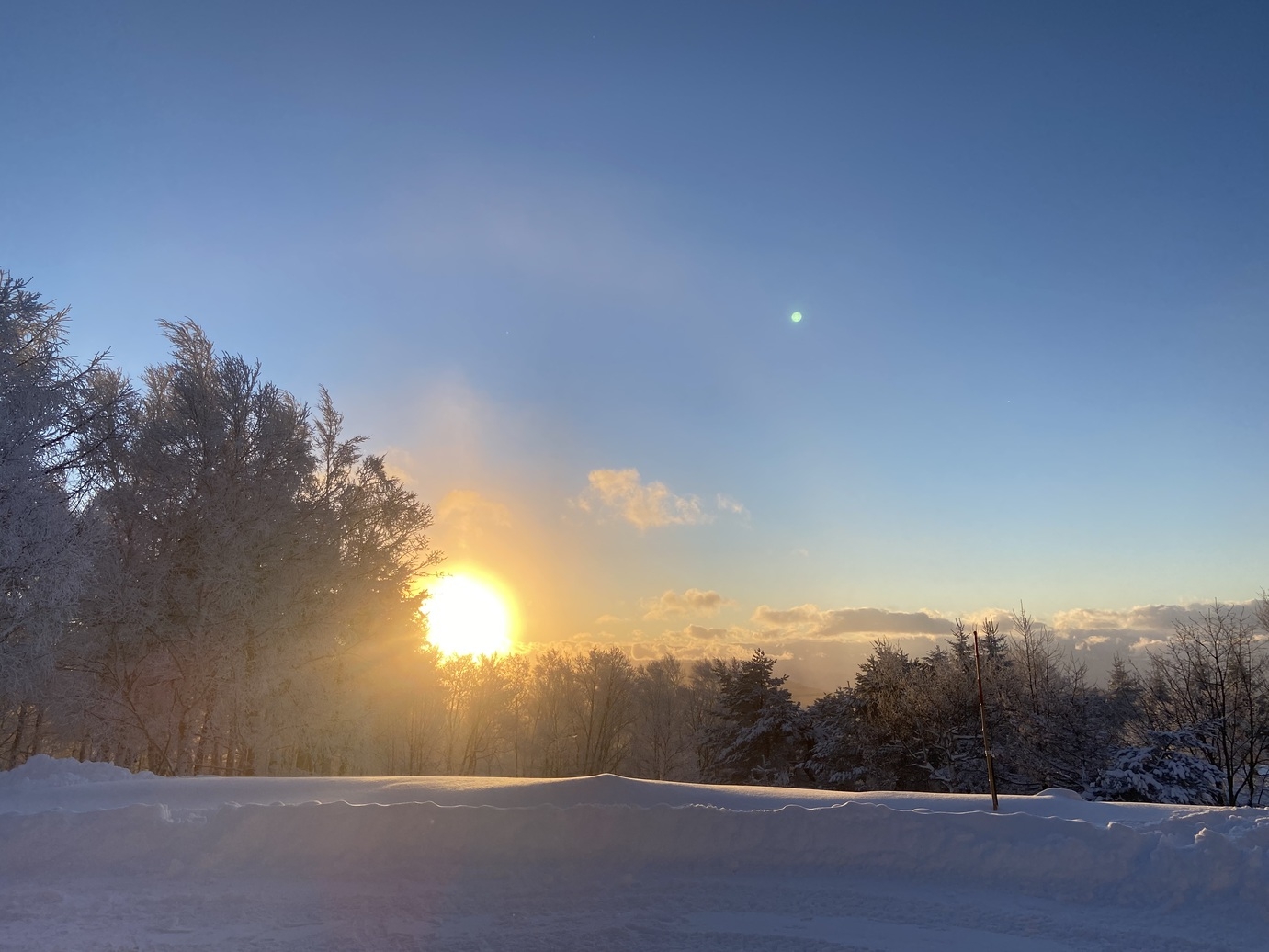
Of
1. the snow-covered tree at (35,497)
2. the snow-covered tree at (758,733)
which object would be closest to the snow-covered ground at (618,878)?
the snow-covered tree at (35,497)

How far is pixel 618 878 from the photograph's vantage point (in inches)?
335

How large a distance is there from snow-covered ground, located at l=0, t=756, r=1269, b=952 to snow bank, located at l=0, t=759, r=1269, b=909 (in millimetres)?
26

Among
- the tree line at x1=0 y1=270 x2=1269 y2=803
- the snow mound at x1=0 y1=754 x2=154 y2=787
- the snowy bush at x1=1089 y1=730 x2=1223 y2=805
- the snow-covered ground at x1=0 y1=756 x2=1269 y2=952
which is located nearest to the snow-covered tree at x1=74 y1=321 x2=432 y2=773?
the tree line at x1=0 y1=270 x2=1269 y2=803

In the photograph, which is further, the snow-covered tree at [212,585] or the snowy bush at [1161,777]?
the snowy bush at [1161,777]

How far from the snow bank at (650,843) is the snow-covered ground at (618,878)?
0.08 feet

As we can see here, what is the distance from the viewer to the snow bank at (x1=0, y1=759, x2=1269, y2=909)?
830cm

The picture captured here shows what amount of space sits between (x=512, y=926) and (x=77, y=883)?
494 cm

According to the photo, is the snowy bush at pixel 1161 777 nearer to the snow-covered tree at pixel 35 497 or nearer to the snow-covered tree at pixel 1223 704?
the snow-covered tree at pixel 1223 704

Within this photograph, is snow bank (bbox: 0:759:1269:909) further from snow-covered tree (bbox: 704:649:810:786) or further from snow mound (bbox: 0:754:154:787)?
snow-covered tree (bbox: 704:649:810:786)

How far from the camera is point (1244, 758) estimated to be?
24.9 metres

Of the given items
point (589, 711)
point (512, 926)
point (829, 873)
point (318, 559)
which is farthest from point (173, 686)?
point (589, 711)

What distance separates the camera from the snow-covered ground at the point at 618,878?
6.80 meters

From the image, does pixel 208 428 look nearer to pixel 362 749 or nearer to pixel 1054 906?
pixel 362 749

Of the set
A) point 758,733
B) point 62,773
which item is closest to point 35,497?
point 62,773
